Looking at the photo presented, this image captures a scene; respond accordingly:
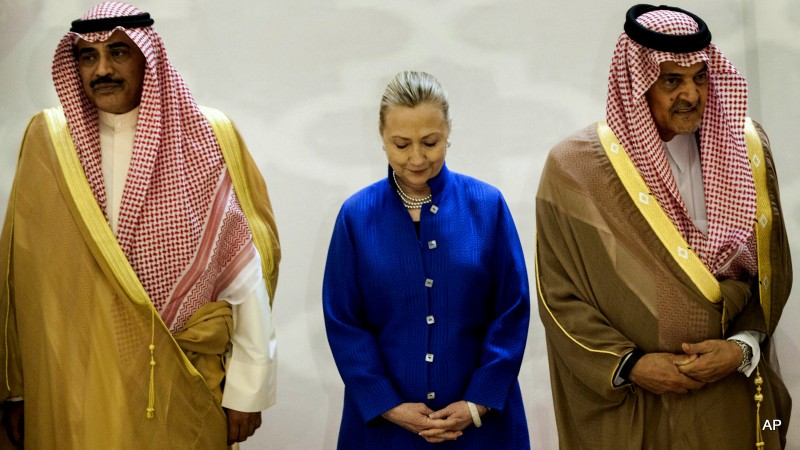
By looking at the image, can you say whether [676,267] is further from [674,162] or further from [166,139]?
[166,139]

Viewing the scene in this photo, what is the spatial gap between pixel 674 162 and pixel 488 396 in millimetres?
962

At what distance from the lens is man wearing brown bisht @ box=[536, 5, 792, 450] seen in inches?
141

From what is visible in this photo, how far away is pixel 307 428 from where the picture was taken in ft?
16.4

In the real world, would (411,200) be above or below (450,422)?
above

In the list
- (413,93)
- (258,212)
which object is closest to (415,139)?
(413,93)

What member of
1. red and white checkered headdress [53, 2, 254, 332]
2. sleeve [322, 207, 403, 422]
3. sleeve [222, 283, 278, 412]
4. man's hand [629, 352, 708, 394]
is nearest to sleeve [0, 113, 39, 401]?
red and white checkered headdress [53, 2, 254, 332]

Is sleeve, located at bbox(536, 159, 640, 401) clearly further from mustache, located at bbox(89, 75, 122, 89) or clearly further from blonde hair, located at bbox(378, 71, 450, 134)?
mustache, located at bbox(89, 75, 122, 89)

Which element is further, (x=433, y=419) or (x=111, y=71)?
(x=111, y=71)

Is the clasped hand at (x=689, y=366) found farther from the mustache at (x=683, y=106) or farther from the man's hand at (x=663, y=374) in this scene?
the mustache at (x=683, y=106)

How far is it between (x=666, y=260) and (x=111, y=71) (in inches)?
72.9

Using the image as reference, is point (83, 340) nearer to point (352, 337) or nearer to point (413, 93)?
point (352, 337)

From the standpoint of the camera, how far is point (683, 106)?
3711 mm

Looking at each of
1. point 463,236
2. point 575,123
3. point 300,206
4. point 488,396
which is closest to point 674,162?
point 463,236

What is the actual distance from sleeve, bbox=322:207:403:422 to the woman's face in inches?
11.8
